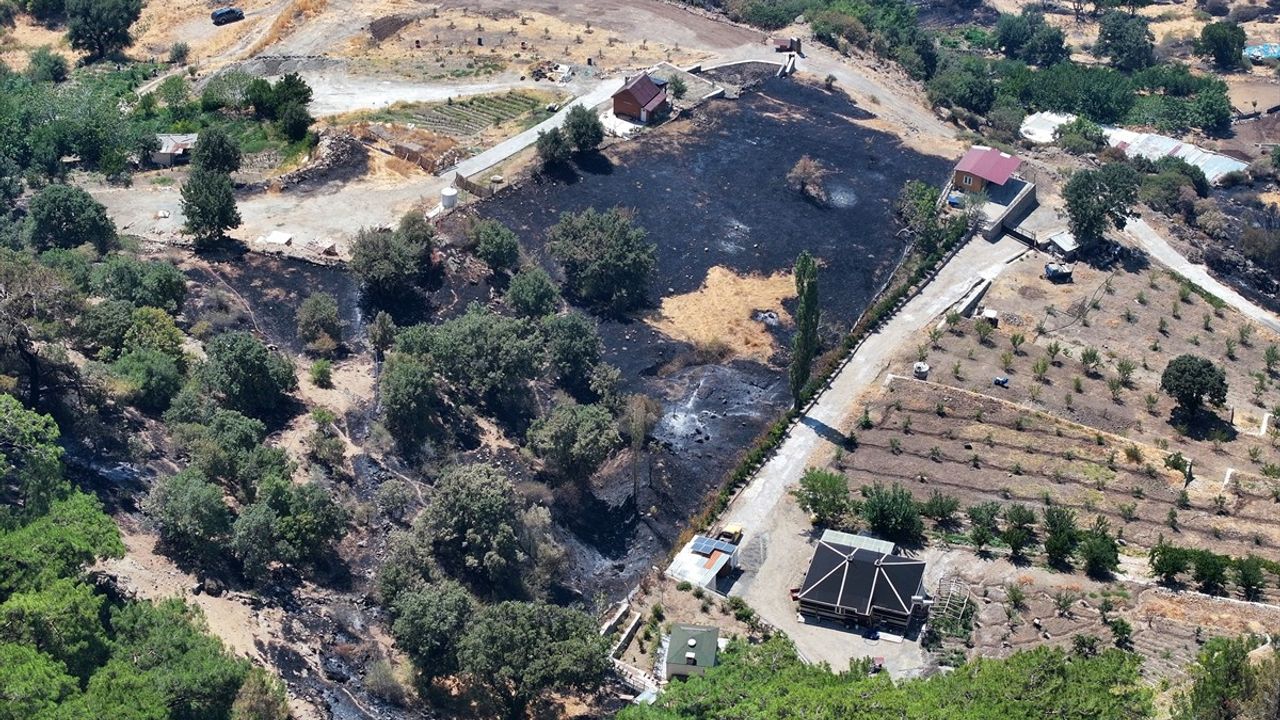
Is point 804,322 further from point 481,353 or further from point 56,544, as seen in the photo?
point 56,544

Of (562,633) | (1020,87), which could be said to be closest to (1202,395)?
(562,633)

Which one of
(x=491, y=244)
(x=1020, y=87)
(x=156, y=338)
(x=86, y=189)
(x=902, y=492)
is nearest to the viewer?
(x=902, y=492)

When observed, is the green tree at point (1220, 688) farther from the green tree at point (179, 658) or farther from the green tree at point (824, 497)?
the green tree at point (179, 658)

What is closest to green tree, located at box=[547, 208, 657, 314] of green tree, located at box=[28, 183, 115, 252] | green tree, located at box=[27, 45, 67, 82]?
green tree, located at box=[28, 183, 115, 252]

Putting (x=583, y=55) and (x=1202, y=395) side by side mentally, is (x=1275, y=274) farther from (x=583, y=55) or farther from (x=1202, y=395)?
(x=583, y=55)

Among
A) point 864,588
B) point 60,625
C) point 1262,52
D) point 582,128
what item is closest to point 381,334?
point 582,128
